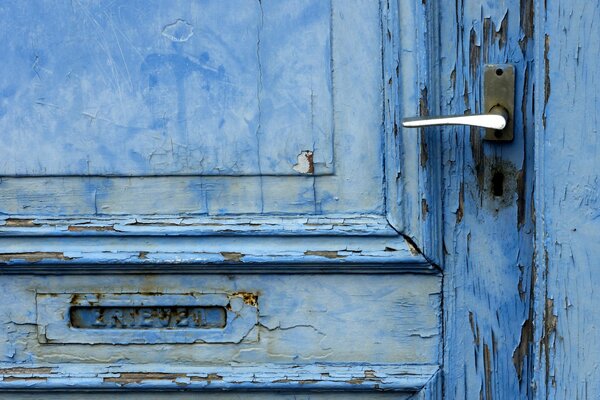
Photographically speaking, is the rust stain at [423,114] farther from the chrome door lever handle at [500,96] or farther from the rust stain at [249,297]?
the rust stain at [249,297]

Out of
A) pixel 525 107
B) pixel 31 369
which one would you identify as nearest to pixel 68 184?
pixel 31 369

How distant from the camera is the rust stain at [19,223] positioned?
0.98m

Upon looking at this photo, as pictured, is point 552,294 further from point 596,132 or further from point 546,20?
point 546,20

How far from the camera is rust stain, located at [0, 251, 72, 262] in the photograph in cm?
97

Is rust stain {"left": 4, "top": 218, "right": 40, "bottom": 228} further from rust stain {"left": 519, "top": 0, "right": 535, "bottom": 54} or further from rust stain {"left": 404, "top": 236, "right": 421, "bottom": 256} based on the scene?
rust stain {"left": 519, "top": 0, "right": 535, "bottom": 54}

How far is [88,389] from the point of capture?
1.00 m

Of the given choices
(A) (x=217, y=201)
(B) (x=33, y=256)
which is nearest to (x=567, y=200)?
(A) (x=217, y=201)

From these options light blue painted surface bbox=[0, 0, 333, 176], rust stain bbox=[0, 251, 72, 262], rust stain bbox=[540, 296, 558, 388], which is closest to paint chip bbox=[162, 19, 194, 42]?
light blue painted surface bbox=[0, 0, 333, 176]

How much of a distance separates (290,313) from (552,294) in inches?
12.1

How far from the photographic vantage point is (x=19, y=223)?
3.22 feet

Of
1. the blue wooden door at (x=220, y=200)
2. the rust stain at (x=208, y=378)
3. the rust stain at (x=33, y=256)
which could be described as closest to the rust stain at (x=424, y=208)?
the blue wooden door at (x=220, y=200)

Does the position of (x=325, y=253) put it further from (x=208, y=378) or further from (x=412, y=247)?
(x=208, y=378)

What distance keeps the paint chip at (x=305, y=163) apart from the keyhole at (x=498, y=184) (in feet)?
0.69

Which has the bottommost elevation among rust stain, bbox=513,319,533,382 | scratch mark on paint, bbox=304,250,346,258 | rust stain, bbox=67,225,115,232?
rust stain, bbox=513,319,533,382
